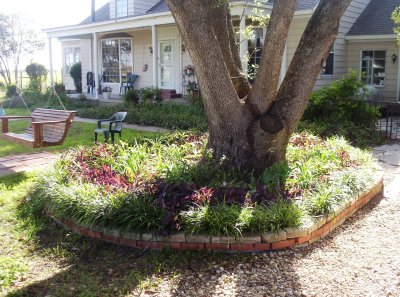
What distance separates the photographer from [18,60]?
30609mm

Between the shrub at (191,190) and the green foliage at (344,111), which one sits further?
the green foliage at (344,111)

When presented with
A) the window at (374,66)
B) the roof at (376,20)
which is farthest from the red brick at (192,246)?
the roof at (376,20)

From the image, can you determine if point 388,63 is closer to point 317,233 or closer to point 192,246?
point 317,233

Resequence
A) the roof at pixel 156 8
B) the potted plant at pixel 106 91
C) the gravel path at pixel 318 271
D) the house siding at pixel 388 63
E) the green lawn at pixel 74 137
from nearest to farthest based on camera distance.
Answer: the gravel path at pixel 318 271 < the green lawn at pixel 74 137 < the roof at pixel 156 8 < the house siding at pixel 388 63 < the potted plant at pixel 106 91

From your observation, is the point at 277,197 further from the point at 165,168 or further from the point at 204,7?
the point at 204,7

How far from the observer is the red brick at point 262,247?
13.5ft

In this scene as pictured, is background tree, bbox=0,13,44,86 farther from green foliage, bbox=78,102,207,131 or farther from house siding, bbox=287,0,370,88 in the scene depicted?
house siding, bbox=287,0,370,88

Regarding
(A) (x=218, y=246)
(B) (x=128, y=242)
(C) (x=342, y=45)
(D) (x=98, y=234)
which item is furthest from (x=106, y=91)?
(A) (x=218, y=246)

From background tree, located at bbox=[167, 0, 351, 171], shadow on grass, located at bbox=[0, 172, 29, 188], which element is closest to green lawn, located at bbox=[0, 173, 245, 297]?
shadow on grass, located at bbox=[0, 172, 29, 188]

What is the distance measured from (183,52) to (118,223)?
1414cm

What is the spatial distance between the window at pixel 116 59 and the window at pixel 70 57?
3.06m

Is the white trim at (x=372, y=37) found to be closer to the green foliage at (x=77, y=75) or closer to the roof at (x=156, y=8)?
the roof at (x=156, y=8)

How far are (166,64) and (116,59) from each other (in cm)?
301

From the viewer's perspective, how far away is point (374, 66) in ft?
51.6
